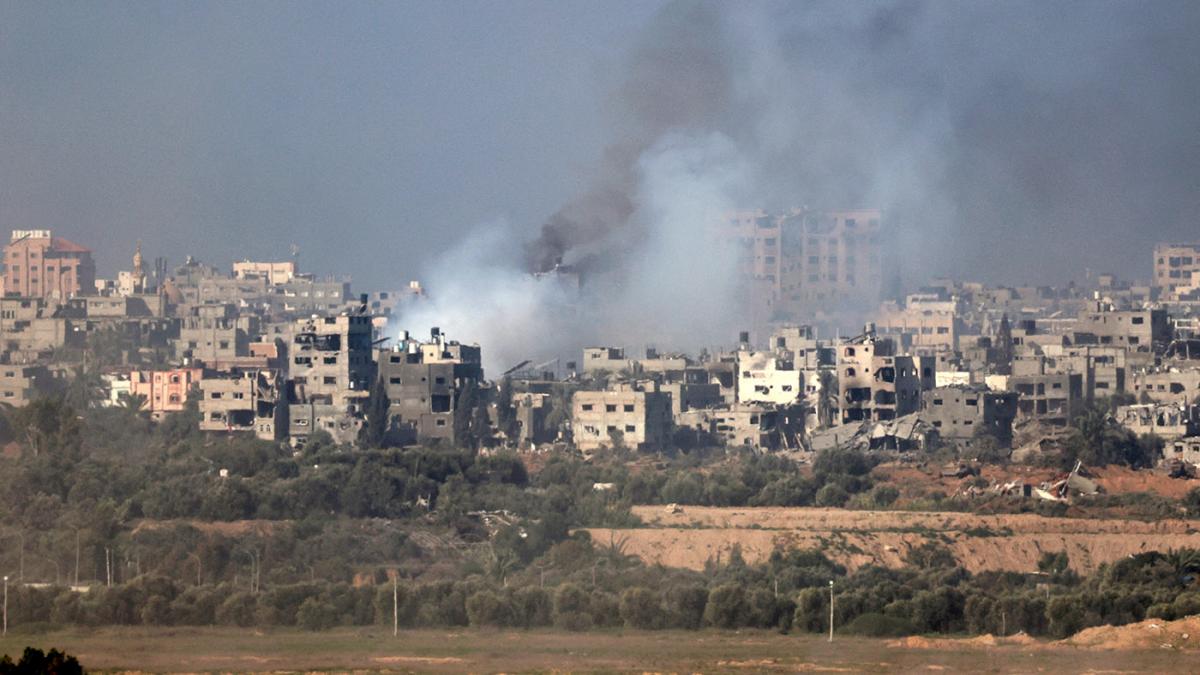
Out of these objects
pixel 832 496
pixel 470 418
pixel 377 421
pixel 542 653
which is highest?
pixel 470 418

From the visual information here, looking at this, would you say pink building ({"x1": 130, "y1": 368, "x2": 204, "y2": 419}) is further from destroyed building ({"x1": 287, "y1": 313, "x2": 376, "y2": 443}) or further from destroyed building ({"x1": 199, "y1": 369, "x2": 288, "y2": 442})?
destroyed building ({"x1": 287, "y1": 313, "x2": 376, "y2": 443})

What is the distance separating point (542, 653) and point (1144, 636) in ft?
27.3

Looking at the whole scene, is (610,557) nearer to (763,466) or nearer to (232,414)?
(763,466)

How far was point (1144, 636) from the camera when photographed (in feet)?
131

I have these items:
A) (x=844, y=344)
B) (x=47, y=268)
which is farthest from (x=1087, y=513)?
(x=47, y=268)

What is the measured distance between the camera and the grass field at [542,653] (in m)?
38.3

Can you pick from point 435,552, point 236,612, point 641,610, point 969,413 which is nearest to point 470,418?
point 969,413

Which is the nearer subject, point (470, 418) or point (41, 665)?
point (41, 665)

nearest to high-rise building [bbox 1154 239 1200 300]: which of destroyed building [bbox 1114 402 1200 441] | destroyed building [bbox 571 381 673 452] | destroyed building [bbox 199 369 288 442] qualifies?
Result: destroyed building [bbox 1114 402 1200 441]

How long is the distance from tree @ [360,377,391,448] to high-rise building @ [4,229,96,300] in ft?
161

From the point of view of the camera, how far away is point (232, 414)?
237 ft

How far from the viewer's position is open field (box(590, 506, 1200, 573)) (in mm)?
50594

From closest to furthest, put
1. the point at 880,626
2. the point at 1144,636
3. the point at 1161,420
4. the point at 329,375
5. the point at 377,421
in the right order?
the point at 1144,636, the point at 880,626, the point at 1161,420, the point at 377,421, the point at 329,375

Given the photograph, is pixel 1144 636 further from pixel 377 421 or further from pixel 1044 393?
A: pixel 1044 393
